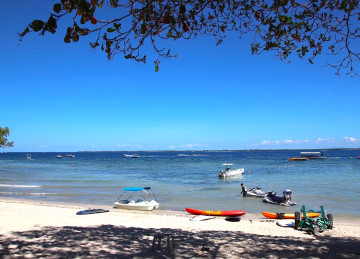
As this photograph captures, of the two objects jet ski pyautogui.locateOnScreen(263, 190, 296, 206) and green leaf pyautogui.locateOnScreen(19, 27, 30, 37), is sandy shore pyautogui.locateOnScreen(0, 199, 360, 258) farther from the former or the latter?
green leaf pyautogui.locateOnScreen(19, 27, 30, 37)

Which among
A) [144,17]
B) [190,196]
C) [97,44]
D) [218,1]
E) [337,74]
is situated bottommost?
[190,196]

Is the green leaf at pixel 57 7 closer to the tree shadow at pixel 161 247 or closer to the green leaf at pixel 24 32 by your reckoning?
the green leaf at pixel 24 32

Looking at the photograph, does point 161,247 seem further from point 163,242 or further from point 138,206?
point 138,206

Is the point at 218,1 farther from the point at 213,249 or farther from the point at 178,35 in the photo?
the point at 213,249

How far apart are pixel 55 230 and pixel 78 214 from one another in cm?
433

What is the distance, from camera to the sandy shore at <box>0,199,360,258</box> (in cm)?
800

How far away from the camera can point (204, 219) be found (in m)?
14.3

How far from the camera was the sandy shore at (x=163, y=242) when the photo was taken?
800 cm

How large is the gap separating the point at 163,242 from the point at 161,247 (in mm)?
463

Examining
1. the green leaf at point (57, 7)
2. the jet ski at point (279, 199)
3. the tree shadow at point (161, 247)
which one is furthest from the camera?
the jet ski at point (279, 199)

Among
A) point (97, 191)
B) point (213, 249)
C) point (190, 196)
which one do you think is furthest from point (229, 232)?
point (97, 191)

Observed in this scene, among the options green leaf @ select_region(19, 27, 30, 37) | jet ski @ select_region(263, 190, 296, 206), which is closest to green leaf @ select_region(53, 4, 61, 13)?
green leaf @ select_region(19, 27, 30, 37)

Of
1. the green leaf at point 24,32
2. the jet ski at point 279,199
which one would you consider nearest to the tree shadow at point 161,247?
the green leaf at point 24,32

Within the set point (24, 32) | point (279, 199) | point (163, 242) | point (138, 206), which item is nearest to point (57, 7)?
point (24, 32)
